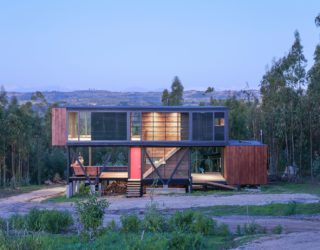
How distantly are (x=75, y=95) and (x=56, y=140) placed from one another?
333 ft

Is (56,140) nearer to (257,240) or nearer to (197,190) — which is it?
(197,190)

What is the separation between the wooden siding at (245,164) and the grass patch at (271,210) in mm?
9526

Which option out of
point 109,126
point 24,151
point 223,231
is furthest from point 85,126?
point 223,231

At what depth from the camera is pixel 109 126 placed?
121ft

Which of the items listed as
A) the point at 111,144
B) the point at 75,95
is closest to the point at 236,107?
the point at 111,144

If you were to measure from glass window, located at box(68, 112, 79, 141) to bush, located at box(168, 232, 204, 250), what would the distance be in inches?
837

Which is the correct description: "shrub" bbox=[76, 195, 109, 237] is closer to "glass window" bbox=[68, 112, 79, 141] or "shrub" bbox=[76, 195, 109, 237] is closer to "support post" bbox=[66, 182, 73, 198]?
"support post" bbox=[66, 182, 73, 198]

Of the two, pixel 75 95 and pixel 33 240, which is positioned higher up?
pixel 75 95

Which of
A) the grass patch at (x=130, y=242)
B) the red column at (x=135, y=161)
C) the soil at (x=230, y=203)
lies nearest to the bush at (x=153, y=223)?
the grass patch at (x=130, y=242)

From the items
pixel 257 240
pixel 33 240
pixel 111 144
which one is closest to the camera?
pixel 33 240

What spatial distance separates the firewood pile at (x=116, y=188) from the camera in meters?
39.1

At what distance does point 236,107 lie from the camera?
5491cm

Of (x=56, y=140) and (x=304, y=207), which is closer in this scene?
(x=304, y=207)

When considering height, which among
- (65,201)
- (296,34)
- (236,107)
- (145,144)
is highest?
(296,34)
